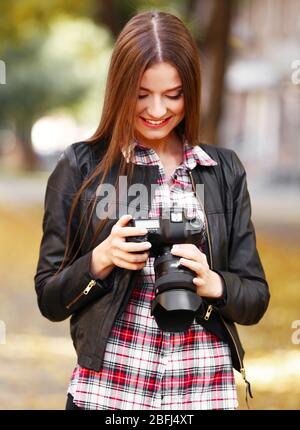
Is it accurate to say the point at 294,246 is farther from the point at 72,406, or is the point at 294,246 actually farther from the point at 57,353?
the point at 72,406

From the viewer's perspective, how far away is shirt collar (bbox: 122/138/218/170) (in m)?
2.07

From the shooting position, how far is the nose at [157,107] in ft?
6.47

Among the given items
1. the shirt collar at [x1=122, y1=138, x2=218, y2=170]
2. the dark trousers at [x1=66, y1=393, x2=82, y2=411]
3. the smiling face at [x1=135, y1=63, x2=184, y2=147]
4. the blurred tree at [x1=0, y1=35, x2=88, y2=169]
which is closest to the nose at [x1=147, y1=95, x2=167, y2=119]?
the smiling face at [x1=135, y1=63, x2=184, y2=147]

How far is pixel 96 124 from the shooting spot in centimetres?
1062

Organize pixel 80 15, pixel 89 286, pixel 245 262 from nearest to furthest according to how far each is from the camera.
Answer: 1. pixel 89 286
2. pixel 245 262
3. pixel 80 15

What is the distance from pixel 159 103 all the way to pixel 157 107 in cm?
1

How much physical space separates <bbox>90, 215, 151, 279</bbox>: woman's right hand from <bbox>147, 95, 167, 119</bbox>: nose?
0.27m

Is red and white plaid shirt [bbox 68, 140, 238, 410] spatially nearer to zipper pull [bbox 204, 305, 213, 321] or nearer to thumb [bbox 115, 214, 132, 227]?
zipper pull [bbox 204, 305, 213, 321]

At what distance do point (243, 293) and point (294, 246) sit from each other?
33.5ft

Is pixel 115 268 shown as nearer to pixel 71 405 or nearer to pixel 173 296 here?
pixel 173 296

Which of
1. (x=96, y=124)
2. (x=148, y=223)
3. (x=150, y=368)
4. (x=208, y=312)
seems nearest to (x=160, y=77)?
(x=148, y=223)

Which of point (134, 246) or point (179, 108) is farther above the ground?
point (179, 108)

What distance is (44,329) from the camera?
24.4 feet
